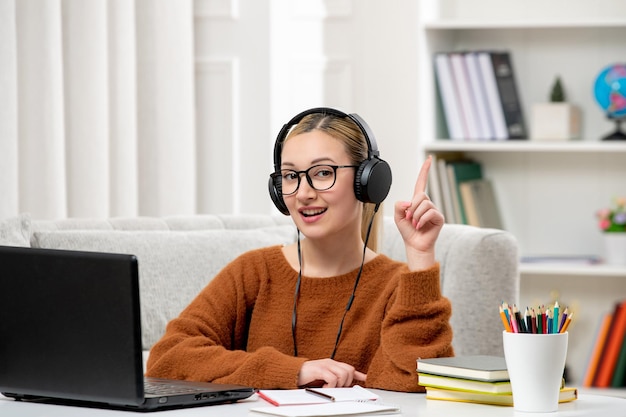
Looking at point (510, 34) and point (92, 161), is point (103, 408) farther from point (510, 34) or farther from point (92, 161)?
point (510, 34)

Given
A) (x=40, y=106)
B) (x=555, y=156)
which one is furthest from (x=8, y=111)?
(x=555, y=156)

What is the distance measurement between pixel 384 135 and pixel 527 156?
1.79ft

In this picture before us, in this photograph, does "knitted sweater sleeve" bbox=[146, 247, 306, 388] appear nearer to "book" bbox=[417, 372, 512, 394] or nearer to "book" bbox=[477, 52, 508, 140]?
"book" bbox=[417, 372, 512, 394]

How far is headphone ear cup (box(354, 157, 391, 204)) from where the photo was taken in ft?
5.26

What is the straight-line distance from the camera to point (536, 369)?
1178mm

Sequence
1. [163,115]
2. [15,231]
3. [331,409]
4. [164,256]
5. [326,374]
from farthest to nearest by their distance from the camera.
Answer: [163,115]
[164,256]
[15,231]
[326,374]
[331,409]

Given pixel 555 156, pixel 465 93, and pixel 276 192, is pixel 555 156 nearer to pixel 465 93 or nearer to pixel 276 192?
pixel 465 93

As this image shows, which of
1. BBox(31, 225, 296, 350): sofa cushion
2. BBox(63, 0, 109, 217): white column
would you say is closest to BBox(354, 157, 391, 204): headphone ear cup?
BBox(31, 225, 296, 350): sofa cushion

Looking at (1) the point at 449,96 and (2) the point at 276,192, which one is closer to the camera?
(2) the point at 276,192

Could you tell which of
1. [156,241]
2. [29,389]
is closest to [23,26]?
[156,241]

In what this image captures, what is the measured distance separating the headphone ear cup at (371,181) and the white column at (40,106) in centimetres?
134

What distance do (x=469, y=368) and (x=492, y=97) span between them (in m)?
2.29

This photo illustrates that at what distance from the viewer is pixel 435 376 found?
4.20 feet

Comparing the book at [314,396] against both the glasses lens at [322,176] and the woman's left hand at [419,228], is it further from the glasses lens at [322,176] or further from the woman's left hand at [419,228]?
the glasses lens at [322,176]
